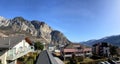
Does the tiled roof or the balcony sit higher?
the tiled roof

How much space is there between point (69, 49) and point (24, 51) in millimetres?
51984

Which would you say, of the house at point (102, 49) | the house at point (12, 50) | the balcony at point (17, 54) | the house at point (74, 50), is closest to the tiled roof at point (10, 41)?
the house at point (12, 50)

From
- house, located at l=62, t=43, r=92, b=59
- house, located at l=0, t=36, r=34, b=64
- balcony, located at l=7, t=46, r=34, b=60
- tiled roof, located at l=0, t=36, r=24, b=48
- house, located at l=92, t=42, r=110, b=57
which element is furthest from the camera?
house, located at l=92, t=42, r=110, b=57

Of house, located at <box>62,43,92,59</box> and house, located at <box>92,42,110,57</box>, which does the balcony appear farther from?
house, located at <box>92,42,110,57</box>

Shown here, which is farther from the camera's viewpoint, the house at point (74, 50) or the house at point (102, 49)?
the house at point (102, 49)

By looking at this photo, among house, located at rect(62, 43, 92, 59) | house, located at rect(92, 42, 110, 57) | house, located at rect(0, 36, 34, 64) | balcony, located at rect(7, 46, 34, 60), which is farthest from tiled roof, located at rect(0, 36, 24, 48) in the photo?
house, located at rect(92, 42, 110, 57)

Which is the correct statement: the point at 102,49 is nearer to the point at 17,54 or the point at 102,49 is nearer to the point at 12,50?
the point at 17,54

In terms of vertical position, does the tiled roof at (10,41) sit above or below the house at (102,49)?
above

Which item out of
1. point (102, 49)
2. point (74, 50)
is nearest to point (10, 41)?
point (74, 50)

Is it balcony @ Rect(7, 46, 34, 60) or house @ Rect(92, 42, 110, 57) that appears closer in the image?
balcony @ Rect(7, 46, 34, 60)

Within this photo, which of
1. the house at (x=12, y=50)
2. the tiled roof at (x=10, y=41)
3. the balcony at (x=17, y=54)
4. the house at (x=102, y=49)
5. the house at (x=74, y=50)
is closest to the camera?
the house at (x=12, y=50)

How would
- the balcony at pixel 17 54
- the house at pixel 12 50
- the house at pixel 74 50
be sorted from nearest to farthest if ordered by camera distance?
1. the house at pixel 12 50
2. the balcony at pixel 17 54
3. the house at pixel 74 50

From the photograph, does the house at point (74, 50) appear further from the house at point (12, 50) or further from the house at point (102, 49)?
the house at point (12, 50)

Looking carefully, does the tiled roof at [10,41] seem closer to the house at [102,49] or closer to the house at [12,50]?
the house at [12,50]
